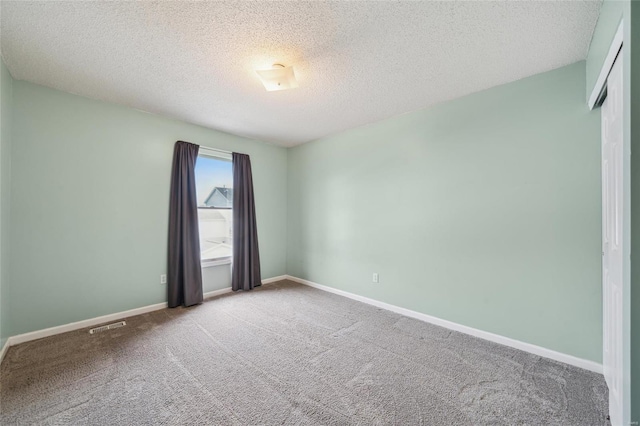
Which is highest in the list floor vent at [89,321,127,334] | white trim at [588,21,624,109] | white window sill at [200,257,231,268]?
white trim at [588,21,624,109]

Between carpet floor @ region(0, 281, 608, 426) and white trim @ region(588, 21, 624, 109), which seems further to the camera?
carpet floor @ region(0, 281, 608, 426)

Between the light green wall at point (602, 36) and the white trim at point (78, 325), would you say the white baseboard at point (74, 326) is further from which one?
the light green wall at point (602, 36)

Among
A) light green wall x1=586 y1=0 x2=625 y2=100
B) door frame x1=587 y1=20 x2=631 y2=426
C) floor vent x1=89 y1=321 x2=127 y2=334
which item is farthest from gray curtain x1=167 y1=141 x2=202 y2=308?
light green wall x1=586 y1=0 x2=625 y2=100

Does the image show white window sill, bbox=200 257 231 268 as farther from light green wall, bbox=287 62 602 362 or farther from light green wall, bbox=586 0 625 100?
light green wall, bbox=586 0 625 100

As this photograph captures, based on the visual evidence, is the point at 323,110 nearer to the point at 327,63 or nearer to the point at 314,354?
the point at 327,63

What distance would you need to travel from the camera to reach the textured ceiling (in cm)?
164

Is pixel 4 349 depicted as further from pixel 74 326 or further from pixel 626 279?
pixel 626 279

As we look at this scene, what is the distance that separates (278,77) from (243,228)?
267 centimetres

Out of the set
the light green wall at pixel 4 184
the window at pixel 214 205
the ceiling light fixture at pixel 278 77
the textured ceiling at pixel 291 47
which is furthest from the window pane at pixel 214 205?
the ceiling light fixture at pixel 278 77

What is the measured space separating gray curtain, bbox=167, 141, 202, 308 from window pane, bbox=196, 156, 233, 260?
259 millimetres

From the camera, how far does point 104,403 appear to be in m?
1.69

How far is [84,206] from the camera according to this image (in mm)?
2805

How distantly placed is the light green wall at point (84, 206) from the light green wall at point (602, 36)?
421 centimetres

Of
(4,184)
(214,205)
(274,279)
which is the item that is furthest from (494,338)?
(4,184)
